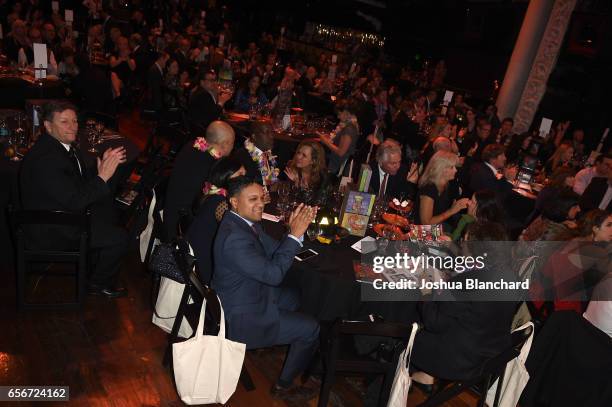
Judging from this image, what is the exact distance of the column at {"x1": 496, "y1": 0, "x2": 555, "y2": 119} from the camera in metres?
9.68

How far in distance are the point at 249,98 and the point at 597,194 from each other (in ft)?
16.9

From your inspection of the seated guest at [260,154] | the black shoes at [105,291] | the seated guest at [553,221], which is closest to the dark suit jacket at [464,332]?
the seated guest at [553,221]

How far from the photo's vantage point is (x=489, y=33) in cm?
1501

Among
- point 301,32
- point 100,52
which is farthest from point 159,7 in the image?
point 100,52

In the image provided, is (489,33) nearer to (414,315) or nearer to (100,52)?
(100,52)

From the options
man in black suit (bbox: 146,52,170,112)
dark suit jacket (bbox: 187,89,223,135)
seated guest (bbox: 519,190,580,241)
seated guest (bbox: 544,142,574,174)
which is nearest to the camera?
seated guest (bbox: 519,190,580,241)

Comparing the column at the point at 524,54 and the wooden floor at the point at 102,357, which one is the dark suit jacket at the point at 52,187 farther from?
the column at the point at 524,54

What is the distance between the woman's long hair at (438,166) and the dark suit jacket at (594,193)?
2971 mm

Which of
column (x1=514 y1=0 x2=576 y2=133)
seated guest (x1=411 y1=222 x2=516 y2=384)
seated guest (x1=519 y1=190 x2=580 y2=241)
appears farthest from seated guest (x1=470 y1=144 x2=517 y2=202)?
column (x1=514 y1=0 x2=576 y2=133)

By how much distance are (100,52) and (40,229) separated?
25.4 ft

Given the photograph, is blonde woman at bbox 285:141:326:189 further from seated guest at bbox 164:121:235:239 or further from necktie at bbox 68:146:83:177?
necktie at bbox 68:146:83:177

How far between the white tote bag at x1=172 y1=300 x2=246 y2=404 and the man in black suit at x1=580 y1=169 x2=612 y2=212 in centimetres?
525

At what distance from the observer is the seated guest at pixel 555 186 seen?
4.95m

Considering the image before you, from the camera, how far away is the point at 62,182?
A: 318cm
